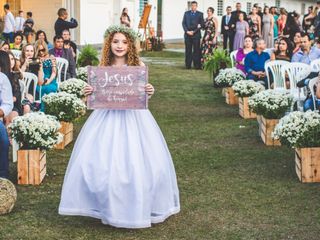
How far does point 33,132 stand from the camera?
28.0ft

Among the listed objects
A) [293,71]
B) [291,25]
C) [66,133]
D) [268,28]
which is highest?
[291,25]

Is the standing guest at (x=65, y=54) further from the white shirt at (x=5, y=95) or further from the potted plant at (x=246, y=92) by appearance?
the white shirt at (x=5, y=95)

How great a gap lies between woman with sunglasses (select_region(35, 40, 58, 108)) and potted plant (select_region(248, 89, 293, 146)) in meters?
3.62

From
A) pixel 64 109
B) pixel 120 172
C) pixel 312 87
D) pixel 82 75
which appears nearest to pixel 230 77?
pixel 82 75

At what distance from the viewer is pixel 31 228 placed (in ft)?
22.7

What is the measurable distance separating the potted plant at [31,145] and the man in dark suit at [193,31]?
52.0ft

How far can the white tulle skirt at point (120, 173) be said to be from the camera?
6.71 metres

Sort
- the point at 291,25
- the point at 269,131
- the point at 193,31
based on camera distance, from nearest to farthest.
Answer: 1. the point at 269,131
2. the point at 193,31
3. the point at 291,25

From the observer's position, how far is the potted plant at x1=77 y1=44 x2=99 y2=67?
1762 cm

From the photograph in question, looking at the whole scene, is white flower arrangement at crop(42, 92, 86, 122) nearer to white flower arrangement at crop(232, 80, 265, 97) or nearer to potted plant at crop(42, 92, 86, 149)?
potted plant at crop(42, 92, 86, 149)

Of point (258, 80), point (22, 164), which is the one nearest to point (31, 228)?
point (22, 164)

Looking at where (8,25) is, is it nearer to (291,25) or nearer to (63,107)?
(291,25)

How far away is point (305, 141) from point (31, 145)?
3195 millimetres

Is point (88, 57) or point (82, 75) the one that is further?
point (88, 57)
